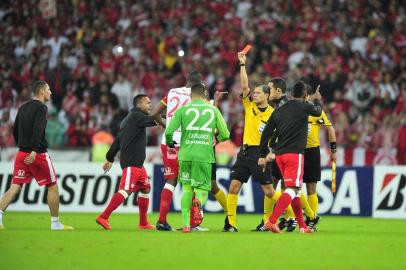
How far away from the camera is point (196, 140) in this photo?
14047mm

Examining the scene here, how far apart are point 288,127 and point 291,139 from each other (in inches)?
7.3

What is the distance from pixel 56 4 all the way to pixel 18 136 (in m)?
18.4

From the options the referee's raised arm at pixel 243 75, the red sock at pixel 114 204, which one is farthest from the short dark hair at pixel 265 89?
the red sock at pixel 114 204

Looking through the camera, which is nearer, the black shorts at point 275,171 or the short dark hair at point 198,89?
the short dark hair at point 198,89

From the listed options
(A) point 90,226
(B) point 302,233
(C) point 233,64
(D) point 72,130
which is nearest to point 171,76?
(C) point 233,64

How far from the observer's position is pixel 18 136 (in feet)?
48.3

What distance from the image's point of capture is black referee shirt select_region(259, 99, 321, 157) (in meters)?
14.1

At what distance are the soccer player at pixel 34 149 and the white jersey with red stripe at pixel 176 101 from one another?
1926 millimetres

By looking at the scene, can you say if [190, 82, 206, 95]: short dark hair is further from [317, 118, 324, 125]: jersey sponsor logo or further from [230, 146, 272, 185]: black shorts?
[317, 118, 324, 125]: jersey sponsor logo

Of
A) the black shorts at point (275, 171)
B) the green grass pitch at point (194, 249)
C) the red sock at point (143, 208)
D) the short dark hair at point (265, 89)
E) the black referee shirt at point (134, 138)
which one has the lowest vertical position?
the green grass pitch at point (194, 249)

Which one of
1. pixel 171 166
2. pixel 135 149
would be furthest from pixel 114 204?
pixel 171 166

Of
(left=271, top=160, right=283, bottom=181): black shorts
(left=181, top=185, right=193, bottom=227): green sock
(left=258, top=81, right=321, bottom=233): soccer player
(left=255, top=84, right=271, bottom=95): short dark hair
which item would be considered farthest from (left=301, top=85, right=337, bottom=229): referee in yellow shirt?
(left=181, top=185, right=193, bottom=227): green sock

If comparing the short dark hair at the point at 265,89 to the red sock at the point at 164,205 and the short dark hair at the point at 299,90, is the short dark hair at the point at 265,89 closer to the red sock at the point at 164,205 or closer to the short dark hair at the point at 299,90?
the short dark hair at the point at 299,90

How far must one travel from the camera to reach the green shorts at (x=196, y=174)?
45.7 ft
